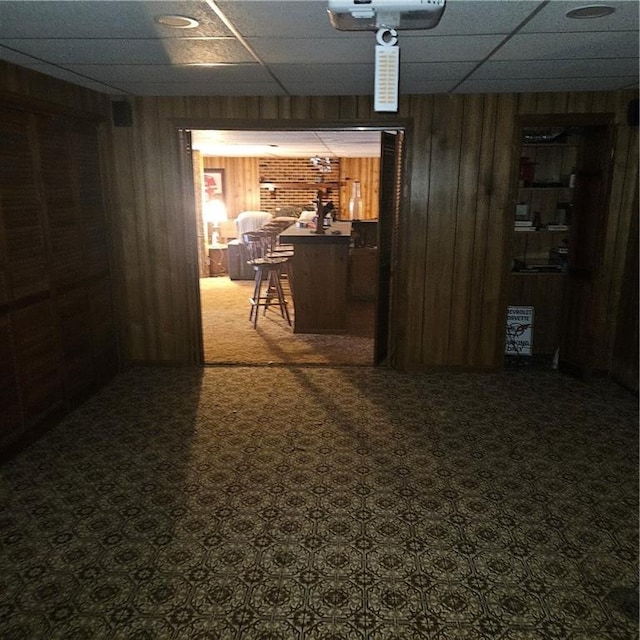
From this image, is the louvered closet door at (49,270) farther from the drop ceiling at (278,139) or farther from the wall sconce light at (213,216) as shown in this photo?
the wall sconce light at (213,216)

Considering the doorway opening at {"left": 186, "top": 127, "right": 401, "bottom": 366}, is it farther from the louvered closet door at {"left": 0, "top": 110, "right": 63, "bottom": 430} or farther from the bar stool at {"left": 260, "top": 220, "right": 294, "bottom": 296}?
the louvered closet door at {"left": 0, "top": 110, "right": 63, "bottom": 430}

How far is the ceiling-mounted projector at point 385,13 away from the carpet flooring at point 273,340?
3.38 metres

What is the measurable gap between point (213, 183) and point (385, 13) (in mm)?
10649

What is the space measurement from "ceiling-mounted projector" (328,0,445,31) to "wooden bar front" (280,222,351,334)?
3760 millimetres

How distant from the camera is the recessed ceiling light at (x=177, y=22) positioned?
2355mm

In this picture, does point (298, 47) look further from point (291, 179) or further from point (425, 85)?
point (291, 179)

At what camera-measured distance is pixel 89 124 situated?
13.8 feet

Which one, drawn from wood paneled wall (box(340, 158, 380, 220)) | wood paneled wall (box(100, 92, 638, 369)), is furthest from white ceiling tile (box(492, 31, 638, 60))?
wood paneled wall (box(340, 158, 380, 220))

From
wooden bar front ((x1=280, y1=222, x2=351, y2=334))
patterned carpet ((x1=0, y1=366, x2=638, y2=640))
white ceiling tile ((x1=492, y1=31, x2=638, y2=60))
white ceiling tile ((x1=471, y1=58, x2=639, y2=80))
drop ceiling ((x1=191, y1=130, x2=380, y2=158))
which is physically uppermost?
drop ceiling ((x1=191, y1=130, x2=380, y2=158))

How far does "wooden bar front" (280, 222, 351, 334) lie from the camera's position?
5914mm

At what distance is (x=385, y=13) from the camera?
198 centimetres

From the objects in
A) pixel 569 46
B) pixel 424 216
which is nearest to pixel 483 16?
pixel 569 46

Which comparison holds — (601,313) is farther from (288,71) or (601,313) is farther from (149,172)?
(149,172)

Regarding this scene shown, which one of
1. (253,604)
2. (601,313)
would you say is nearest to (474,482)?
(253,604)
